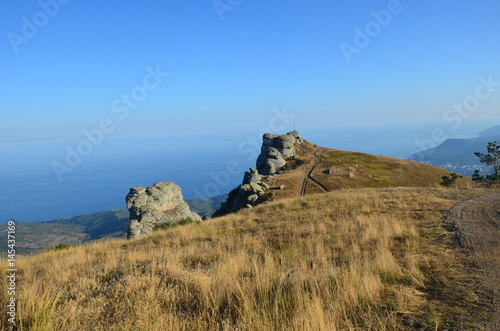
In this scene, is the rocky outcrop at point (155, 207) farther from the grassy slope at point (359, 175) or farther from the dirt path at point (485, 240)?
the dirt path at point (485, 240)

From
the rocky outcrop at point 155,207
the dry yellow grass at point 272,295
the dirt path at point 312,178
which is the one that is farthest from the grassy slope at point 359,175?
the dry yellow grass at point 272,295

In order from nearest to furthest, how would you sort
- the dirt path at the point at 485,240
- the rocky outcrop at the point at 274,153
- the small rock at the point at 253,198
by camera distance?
1. the dirt path at the point at 485,240
2. the small rock at the point at 253,198
3. the rocky outcrop at the point at 274,153

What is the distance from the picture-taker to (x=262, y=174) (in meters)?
62.4

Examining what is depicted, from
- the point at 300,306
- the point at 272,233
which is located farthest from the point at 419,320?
the point at 272,233

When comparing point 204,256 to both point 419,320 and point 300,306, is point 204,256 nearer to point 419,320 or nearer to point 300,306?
point 300,306

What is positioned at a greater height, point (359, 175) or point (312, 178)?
point (312, 178)

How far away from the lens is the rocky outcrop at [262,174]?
47719 mm

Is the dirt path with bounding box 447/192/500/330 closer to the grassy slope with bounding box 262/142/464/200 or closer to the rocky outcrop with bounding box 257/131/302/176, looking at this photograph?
the grassy slope with bounding box 262/142/464/200

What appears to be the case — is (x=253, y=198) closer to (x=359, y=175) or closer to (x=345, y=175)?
(x=345, y=175)

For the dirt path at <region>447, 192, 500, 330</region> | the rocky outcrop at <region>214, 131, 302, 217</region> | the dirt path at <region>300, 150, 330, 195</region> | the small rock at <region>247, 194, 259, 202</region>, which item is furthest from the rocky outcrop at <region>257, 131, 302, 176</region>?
the dirt path at <region>447, 192, 500, 330</region>

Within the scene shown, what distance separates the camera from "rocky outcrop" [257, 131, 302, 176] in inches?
2477

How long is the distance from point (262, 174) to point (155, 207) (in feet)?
98.2

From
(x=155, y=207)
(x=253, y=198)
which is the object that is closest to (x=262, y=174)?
(x=253, y=198)

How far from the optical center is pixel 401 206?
48.7 feet
